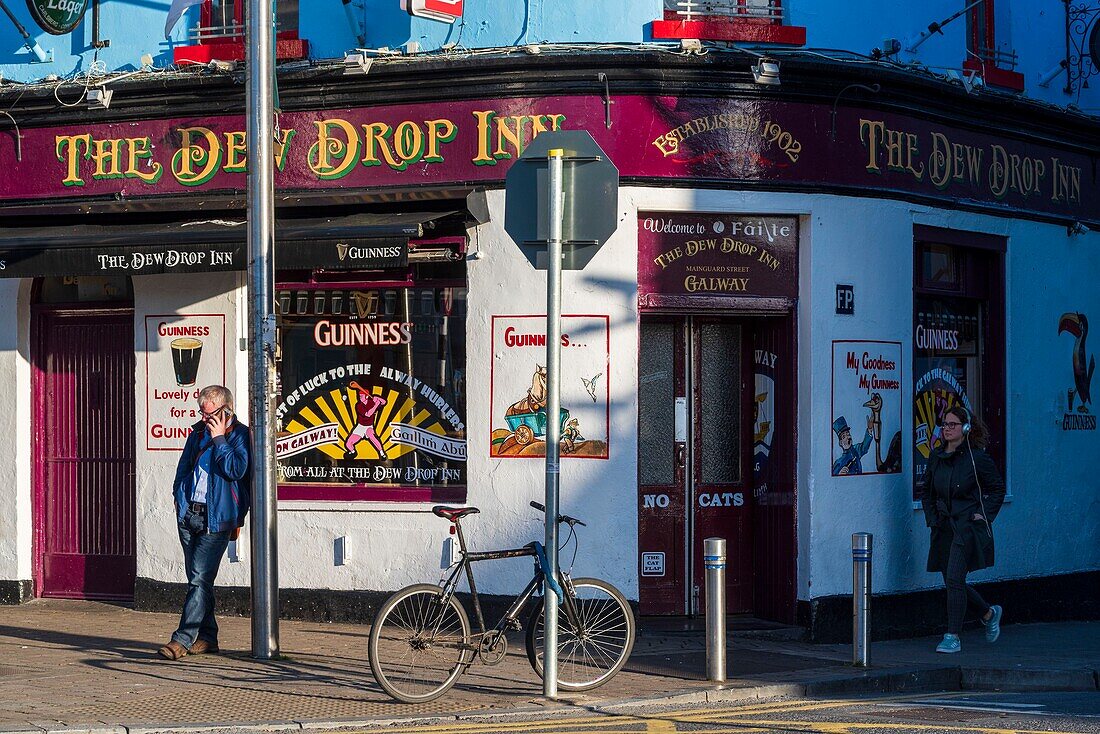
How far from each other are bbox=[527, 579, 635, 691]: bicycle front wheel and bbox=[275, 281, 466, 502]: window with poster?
297 centimetres

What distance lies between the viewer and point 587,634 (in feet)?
29.6

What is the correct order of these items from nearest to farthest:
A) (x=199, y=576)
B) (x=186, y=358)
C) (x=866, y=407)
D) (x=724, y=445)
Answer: (x=199, y=576) → (x=866, y=407) → (x=724, y=445) → (x=186, y=358)

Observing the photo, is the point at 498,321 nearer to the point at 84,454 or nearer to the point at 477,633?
the point at 477,633

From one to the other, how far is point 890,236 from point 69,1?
7.46 m

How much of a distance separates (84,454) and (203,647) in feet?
12.2

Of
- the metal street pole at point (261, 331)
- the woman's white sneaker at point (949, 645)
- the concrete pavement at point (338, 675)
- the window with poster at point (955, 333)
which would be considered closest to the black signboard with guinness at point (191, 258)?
the metal street pole at point (261, 331)

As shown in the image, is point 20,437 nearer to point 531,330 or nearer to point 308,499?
A: point 308,499

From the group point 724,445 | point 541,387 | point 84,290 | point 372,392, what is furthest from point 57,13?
point 724,445

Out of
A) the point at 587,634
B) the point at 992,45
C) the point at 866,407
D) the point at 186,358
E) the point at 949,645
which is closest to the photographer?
the point at 587,634

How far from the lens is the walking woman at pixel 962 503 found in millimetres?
11586

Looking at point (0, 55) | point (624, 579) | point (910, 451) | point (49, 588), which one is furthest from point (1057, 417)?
point (0, 55)

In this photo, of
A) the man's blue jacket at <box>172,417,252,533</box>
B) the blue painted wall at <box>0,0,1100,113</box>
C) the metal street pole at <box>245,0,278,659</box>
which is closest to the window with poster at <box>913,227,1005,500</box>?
the blue painted wall at <box>0,0,1100,113</box>

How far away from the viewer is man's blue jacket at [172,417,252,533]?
10.1 metres

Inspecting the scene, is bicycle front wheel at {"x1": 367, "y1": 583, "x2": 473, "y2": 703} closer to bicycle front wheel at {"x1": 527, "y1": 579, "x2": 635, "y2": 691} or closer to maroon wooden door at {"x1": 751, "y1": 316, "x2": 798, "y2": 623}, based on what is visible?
bicycle front wheel at {"x1": 527, "y1": 579, "x2": 635, "y2": 691}
